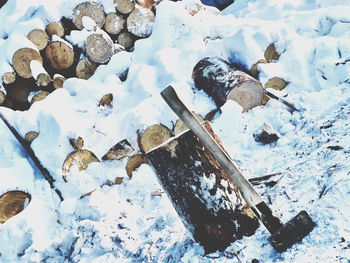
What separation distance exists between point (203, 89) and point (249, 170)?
4.46 feet

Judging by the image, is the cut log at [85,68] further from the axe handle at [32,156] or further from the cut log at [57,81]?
the axe handle at [32,156]

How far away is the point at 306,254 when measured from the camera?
133cm

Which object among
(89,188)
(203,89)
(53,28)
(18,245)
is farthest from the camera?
(53,28)

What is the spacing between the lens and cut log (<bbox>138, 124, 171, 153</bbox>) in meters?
2.86

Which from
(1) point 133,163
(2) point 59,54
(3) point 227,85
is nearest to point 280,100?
(3) point 227,85

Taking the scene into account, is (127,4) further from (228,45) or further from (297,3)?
(297,3)

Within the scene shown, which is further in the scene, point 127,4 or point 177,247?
point 127,4

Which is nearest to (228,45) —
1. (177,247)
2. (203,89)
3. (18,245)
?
(203,89)

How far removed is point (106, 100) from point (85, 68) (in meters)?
1.13

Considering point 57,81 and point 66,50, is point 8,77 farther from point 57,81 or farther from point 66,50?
point 66,50

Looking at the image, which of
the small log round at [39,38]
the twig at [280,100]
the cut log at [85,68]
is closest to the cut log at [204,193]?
the twig at [280,100]

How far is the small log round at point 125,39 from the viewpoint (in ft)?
15.6

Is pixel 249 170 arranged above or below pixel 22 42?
below

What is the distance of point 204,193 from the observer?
1622 mm
